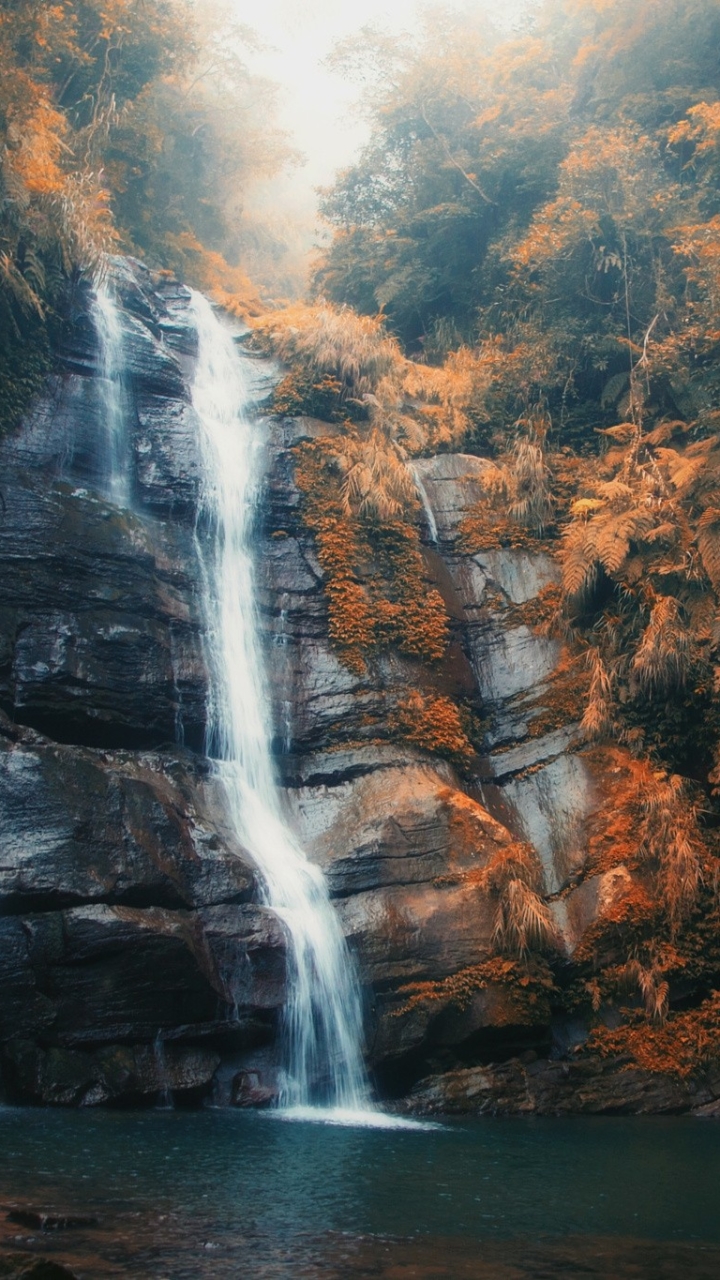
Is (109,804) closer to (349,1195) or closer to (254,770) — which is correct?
(254,770)

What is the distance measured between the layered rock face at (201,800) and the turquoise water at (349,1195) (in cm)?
102

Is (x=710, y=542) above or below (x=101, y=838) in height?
above

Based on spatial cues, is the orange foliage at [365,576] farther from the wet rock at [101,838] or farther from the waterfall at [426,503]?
the wet rock at [101,838]

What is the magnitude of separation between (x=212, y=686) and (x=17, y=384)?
5314 mm

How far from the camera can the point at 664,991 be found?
10.4 m

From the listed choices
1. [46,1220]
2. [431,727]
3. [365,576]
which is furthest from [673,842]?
[46,1220]

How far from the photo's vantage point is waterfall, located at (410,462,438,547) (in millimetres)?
15258

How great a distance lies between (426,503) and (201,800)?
687 centimetres

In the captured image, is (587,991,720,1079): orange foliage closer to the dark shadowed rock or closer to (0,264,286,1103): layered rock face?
the dark shadowed rock

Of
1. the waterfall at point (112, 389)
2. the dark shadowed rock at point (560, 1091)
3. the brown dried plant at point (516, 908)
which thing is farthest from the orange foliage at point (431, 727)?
the waterfall at point (112, 389)

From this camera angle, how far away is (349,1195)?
6062mm

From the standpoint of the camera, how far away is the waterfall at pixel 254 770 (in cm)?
971

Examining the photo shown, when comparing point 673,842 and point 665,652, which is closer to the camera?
point 673,842

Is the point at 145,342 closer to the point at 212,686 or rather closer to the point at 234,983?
the point at 212,686
